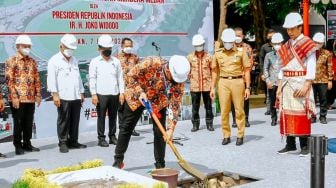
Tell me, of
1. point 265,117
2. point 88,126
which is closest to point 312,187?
point 88,126

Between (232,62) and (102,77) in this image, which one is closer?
(232,62)

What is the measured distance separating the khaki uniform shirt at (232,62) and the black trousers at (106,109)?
5.65ft

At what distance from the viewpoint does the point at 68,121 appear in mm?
8484

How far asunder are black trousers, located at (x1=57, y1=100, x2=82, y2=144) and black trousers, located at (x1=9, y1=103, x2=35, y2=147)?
42 cm

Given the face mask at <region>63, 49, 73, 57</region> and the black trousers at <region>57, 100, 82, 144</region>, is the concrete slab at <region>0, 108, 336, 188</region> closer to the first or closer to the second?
the black trousers at <region>57, 100, 82, 144</region>

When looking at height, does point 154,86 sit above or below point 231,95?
above

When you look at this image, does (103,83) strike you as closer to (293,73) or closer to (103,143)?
(103,143)

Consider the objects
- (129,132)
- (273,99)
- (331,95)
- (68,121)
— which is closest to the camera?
(129,132)

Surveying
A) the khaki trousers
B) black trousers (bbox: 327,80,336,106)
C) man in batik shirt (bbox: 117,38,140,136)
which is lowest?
black trousers (bbox: 327,80,336,106)

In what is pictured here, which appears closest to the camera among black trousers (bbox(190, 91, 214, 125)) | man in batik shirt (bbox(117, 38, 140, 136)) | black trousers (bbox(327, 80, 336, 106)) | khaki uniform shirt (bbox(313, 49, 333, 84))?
man in batik shirt (bbox(117, 38, 140, 136))

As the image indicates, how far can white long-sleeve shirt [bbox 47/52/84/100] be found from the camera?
8289 millimetres

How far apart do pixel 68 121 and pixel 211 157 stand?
7.34 ft

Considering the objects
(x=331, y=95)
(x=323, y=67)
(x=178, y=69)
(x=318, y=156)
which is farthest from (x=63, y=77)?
(x=331, y=95)

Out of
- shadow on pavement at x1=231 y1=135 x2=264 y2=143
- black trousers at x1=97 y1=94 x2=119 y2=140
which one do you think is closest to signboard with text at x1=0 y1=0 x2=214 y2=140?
black trousers at x1=97 y1=94 x2=119 y2=140
